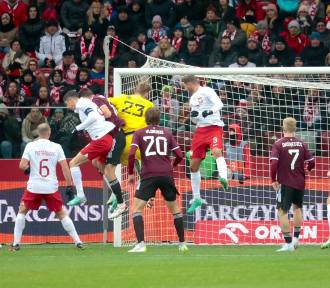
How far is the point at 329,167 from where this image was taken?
22.8 metres

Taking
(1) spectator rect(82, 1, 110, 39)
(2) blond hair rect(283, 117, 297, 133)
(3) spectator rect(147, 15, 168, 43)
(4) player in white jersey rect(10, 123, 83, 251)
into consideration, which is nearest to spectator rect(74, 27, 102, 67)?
(1) spectator rect(82, 1, 110, 39)

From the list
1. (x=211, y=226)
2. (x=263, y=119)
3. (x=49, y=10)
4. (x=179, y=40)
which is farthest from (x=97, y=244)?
(x=49, y=10)

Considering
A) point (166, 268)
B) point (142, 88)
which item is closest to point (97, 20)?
point (142, 88)

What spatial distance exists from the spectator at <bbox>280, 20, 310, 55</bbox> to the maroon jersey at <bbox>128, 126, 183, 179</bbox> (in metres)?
9.12

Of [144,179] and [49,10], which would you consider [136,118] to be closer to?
[144,179]

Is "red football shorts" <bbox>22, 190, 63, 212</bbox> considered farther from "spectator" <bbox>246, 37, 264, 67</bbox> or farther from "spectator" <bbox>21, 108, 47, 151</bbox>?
"spectator" <bbox>246, 37, 264, 67</bbox>

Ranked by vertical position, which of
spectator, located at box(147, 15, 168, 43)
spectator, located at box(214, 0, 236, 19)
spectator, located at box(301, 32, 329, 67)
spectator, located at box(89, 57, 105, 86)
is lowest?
spectator, located at box(89, 57, 105, 86)

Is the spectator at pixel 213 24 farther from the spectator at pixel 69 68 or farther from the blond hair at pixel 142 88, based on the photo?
the blond hair at pixel 142 88

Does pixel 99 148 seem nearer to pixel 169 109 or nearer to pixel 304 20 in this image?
pixel 169 109

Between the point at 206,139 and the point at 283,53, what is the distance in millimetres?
7169

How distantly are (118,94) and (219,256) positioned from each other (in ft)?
15.9

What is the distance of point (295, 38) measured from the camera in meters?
27.8

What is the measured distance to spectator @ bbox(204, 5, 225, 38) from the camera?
28625 millimetres

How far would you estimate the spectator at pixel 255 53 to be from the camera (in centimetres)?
2725
